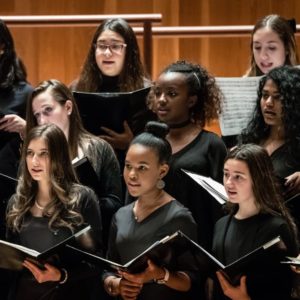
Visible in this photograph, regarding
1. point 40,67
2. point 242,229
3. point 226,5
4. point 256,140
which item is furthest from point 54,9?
point 242,229

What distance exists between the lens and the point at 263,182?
2018 millimetres

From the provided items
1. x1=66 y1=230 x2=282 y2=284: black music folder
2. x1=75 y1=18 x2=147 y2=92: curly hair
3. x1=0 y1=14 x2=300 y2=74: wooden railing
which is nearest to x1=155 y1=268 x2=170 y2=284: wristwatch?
x1=66 y1=230 x2=282 y2=284: black music folder

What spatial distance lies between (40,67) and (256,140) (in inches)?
63.0

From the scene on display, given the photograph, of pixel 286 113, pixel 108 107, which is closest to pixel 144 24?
pixel 108 107

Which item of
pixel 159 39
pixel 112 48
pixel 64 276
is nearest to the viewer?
pixel 64 276

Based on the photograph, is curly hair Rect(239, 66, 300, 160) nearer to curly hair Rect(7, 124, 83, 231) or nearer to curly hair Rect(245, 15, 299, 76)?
curly hair Rect(245, 15, 299, 76)

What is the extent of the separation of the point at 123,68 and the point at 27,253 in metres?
0.90

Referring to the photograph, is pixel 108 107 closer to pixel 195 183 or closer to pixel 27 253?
pixel 195 183

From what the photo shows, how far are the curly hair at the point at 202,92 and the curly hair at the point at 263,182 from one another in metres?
0.36

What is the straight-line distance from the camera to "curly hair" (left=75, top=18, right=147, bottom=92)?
2596mm

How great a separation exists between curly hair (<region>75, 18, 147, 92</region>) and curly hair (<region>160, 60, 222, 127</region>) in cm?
19

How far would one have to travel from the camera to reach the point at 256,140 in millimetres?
Answer: 2318

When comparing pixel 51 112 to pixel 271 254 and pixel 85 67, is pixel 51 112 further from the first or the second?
pixel 271 254

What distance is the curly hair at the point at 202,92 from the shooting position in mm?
2387
